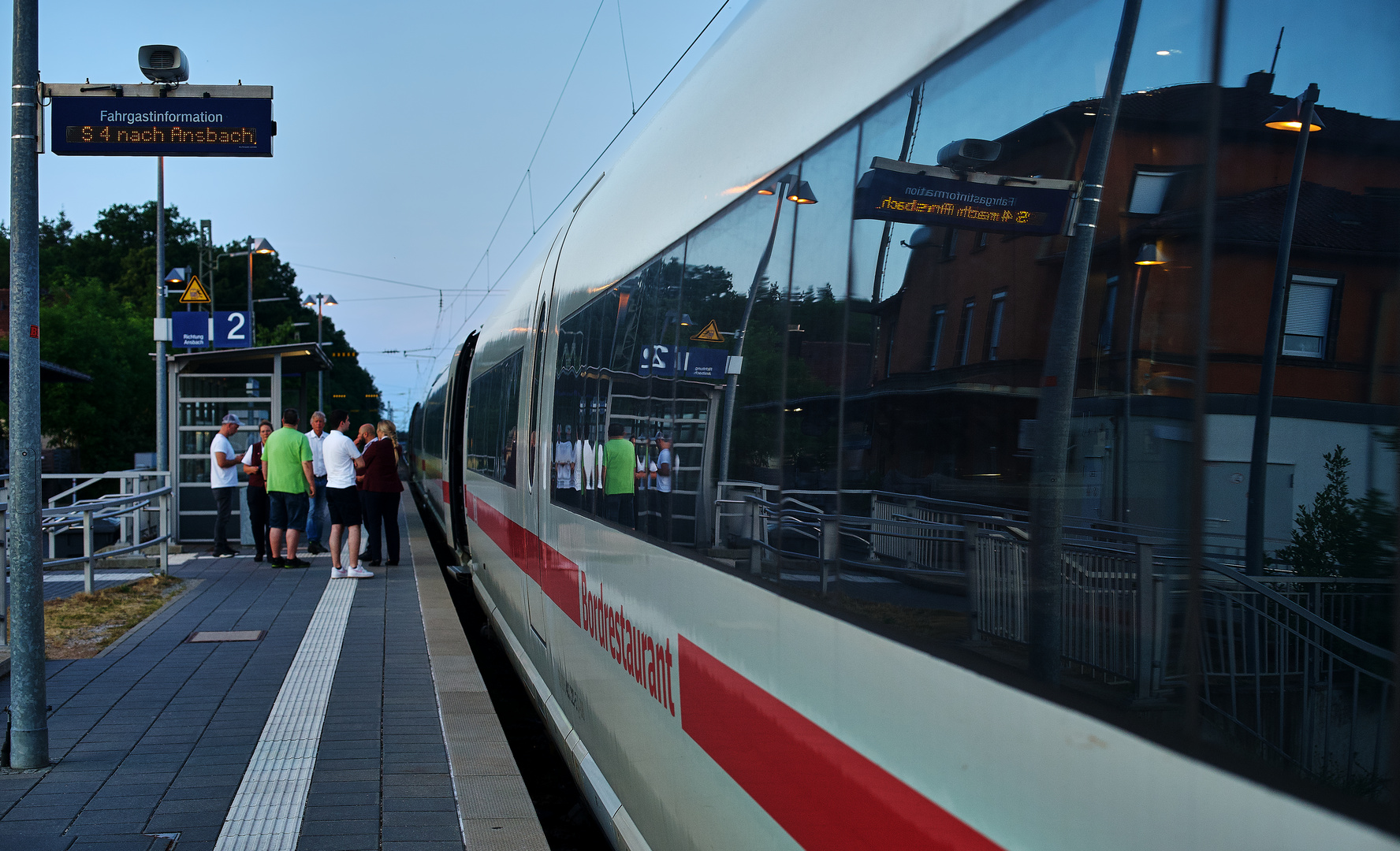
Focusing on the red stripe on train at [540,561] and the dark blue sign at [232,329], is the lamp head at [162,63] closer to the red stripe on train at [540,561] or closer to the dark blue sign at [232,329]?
the red stripe on train at [540,561]

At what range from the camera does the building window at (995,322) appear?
6.36 ft

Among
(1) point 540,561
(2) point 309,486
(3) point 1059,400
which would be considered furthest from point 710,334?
(2) point 309,486

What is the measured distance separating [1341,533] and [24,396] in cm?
580

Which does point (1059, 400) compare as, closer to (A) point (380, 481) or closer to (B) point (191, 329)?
(A) point (380, 481)

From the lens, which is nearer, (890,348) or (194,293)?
(890,348)

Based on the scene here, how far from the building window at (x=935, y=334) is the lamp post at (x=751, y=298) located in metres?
0.69

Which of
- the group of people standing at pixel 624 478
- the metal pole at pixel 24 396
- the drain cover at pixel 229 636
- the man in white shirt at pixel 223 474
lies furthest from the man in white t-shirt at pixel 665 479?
the man in white shirt at pixel 223 474

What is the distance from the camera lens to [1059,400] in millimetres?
1781

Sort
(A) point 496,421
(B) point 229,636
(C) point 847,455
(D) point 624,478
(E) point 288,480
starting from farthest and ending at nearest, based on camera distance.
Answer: (E) point 288,480 < (A) point 496,421 < (B) point 229,636 < (D) point 624,478 < (C) point 847,455

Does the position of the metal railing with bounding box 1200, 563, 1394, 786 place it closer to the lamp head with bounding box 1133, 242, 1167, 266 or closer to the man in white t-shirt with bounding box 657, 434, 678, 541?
the lamp head with bounding box 1133, 242, 1167, 266

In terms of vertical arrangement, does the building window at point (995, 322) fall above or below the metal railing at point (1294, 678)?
above

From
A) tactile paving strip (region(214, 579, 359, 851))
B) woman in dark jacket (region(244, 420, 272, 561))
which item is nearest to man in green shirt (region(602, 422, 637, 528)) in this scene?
tactile paving strip (region(214, 579, 359, 851))

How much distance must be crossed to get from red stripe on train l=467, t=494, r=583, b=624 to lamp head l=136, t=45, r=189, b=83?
3.12 metres

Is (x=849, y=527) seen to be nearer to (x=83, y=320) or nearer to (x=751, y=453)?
(x=751, y=453)
